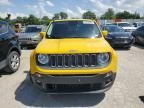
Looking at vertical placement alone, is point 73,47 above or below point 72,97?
above

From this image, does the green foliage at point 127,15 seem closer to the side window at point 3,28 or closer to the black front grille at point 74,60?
the side window at point 3,28

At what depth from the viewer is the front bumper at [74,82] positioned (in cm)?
530

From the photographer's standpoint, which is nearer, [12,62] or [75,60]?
[75,60]

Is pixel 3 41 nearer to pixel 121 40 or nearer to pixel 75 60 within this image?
pixel 75 60

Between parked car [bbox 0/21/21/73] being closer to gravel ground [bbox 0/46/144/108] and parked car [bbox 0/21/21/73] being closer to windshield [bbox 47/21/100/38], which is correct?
gravel ground [bbox 0/46/144/108]

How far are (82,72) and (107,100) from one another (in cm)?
106

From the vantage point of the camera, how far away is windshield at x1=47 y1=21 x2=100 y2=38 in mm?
6949

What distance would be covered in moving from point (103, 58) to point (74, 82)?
0.81m

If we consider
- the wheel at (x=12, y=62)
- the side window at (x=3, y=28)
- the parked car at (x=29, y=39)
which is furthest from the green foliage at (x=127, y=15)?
the side window at (x=3, y=28)

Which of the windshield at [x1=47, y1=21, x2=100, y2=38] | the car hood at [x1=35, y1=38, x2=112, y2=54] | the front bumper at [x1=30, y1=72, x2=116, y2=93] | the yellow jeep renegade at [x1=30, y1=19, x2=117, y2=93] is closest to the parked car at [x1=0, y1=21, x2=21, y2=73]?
the windshield at [x1=47, y1=21, x2=100, y2=38]

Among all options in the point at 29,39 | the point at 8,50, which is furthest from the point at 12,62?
the point at 29,39

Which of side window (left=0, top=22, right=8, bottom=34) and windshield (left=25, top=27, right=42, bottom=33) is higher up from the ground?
side window (left=0, top=22, right=8, bottom=34)

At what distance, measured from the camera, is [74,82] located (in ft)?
17.4

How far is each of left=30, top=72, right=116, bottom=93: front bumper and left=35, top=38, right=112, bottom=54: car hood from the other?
1.72 feet
